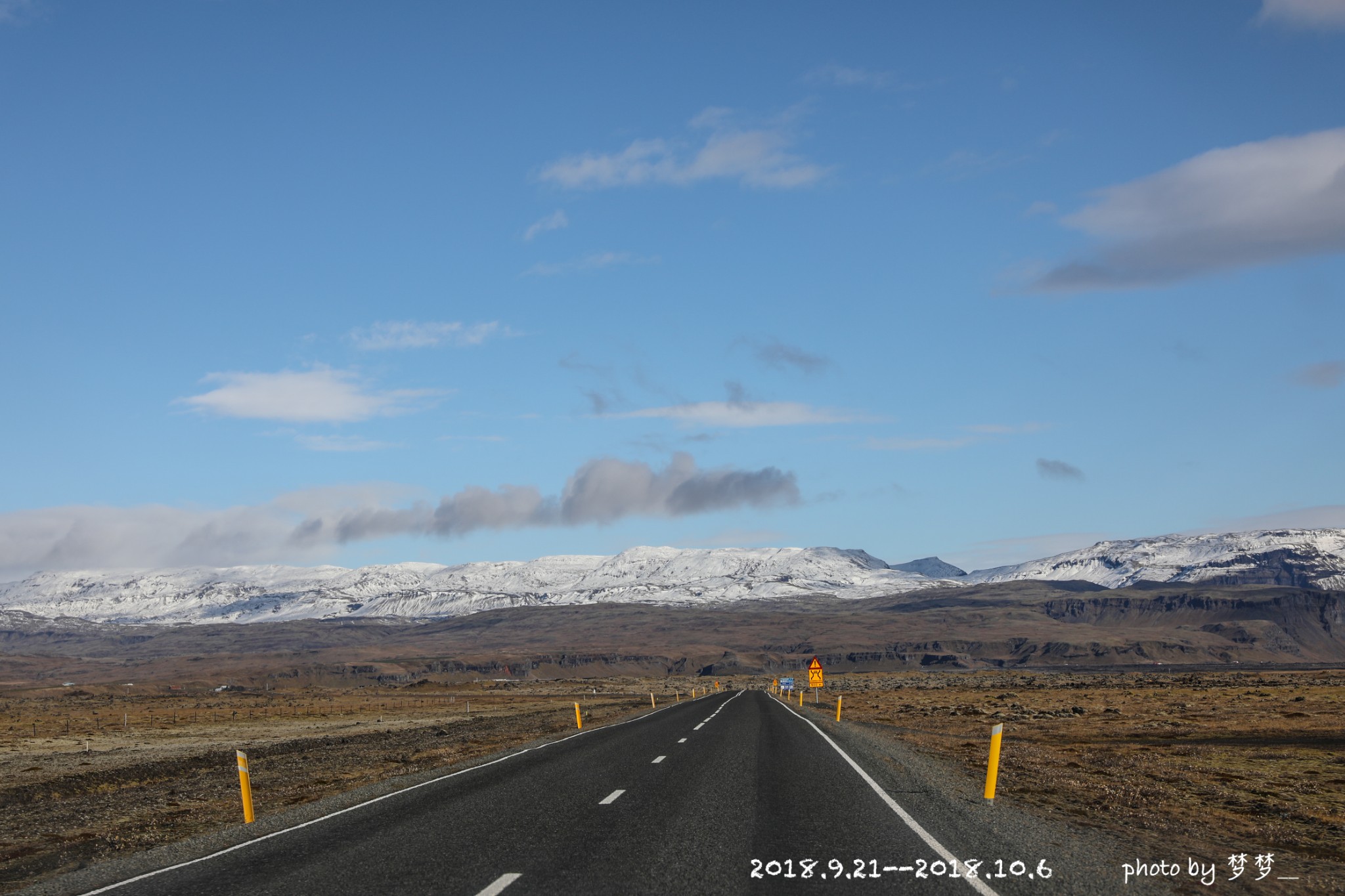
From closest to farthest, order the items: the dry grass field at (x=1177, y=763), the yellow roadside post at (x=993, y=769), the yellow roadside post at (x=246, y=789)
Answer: the dry grass field at (x=1177, y=763), the yellow roadside post at (x=246, y=789), the yellow roadside post at (x=993, y=769)

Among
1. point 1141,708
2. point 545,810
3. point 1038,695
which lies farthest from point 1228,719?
point 545,810

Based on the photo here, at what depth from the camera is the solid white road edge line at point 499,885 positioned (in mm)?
11047

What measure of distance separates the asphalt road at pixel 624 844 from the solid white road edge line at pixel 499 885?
4 centimetres

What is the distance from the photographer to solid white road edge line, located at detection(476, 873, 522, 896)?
11.0 metres

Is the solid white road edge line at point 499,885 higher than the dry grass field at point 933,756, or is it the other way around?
the solid white road edge line at point 499,885

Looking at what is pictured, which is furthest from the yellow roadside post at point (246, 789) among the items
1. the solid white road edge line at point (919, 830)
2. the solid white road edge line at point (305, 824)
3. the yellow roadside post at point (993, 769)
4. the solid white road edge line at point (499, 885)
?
the yellow roadside post at point (993, 769)

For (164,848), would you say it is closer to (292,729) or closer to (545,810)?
(545,810)

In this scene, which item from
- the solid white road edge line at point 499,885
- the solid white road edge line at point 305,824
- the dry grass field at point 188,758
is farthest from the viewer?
the dry grass field at point 188,758

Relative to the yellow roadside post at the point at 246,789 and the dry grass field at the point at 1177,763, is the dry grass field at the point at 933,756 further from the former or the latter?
the yellow roadside post at the point at 246,789

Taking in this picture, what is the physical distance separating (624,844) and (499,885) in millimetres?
2802

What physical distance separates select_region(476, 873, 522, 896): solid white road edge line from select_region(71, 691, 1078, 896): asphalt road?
0.12 ft

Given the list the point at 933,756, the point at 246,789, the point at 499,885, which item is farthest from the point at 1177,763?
the point at 499,885

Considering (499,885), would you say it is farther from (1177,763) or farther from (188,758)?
(188,758)

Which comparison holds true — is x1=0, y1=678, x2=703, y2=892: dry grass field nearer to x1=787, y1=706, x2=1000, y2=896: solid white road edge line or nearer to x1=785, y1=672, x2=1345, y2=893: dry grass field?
x1=787, y1=706, x2=1000, y2=896: solid white road edge line
